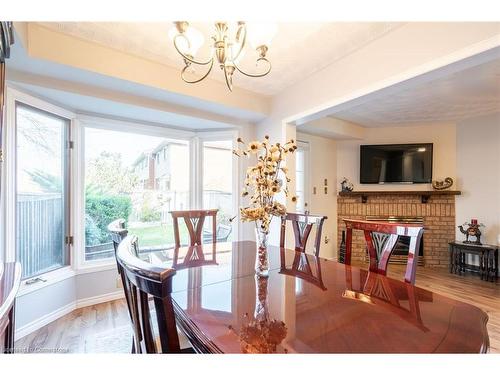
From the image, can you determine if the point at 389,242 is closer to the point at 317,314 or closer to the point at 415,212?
the point at 317,314

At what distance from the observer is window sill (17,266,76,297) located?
226 centimetres

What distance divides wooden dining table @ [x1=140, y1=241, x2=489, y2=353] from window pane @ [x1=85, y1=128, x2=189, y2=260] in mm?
1991

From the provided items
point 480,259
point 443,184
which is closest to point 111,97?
point 443,184

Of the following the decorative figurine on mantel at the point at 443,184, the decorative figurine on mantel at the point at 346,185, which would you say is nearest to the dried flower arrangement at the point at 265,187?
the decorative figurine on mantel at the point at 346,185

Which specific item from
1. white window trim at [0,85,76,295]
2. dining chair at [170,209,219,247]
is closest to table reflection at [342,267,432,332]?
dining chair at [170,209,219,247]

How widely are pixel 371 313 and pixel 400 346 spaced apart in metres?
0.22

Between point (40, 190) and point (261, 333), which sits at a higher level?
point (40, 190)

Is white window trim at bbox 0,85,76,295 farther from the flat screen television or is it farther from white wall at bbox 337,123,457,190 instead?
the flat screen television

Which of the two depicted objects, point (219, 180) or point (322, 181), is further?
point (322, 181)

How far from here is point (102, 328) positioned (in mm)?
2328

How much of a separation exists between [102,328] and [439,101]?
15.5 feet

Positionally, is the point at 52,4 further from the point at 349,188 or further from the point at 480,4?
the point at 349,188

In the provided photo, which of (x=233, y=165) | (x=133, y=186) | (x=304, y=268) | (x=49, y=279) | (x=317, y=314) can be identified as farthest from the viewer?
(x=233, y=165)

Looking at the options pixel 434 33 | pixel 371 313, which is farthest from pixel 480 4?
pixel 371 313
